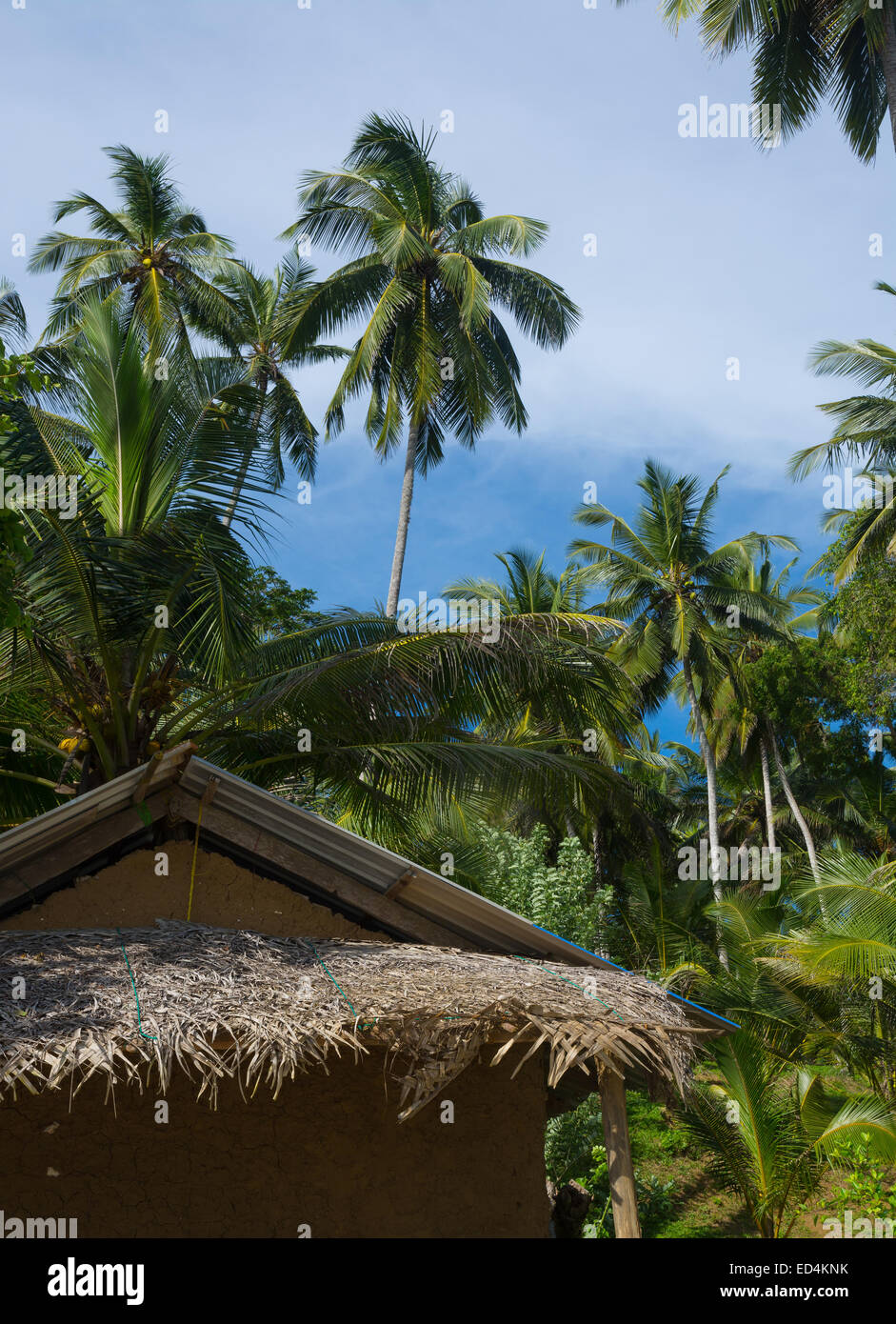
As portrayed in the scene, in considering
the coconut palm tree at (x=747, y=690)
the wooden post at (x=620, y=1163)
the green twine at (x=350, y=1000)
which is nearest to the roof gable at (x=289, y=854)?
the green twine at (x=350, y=1000)

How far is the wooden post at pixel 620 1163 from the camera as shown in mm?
5559

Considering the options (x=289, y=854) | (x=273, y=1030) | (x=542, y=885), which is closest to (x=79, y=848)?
(x=289, y=854)

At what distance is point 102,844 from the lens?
7.00 metres

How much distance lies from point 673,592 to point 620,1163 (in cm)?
2266

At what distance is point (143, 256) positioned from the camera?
21969mm

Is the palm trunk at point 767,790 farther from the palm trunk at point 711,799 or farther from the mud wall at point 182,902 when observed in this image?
the mud wall at point 182,902

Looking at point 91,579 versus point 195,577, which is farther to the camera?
point 195,577

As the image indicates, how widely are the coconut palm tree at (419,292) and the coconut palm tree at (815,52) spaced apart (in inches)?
187

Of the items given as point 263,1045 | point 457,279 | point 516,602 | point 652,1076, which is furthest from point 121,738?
point 516,602

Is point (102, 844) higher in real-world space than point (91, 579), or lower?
lower

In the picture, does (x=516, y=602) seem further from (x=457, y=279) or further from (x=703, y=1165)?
(x=703, y=1165)
